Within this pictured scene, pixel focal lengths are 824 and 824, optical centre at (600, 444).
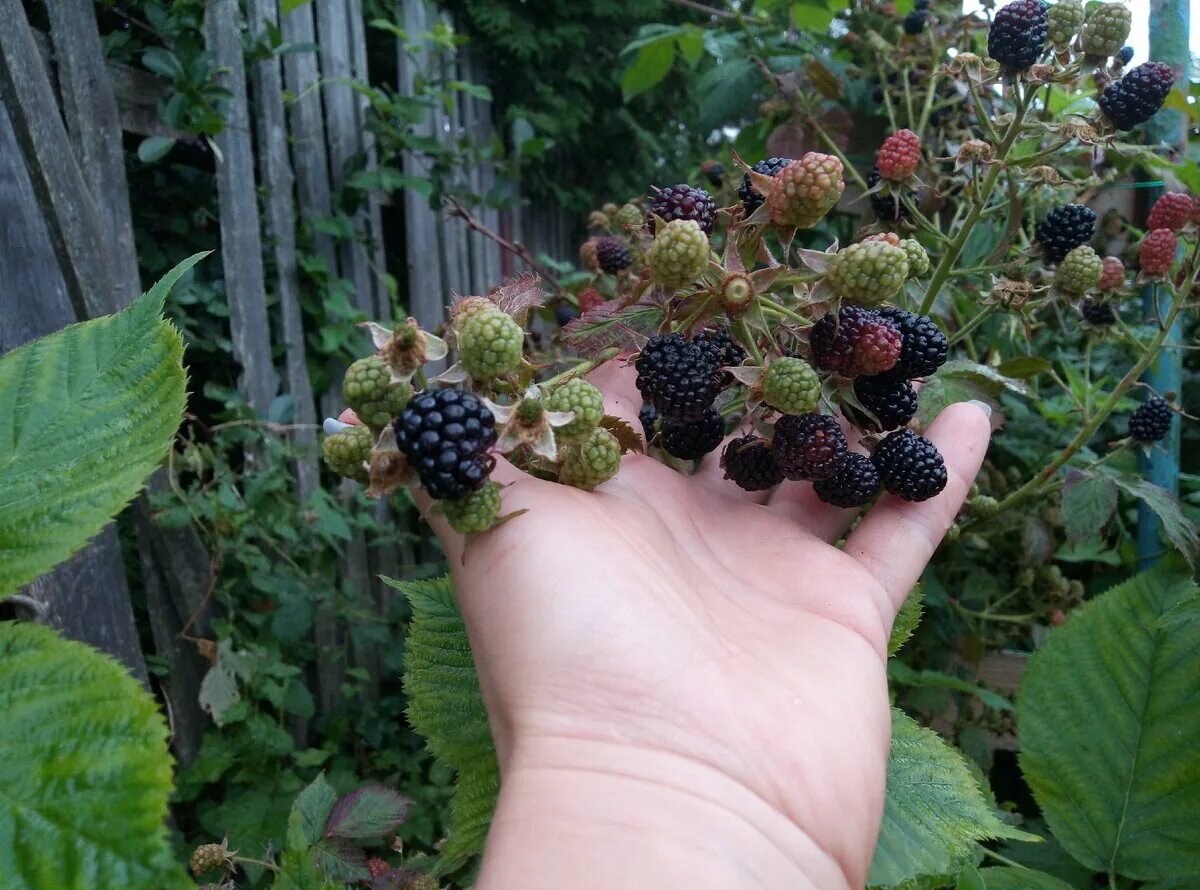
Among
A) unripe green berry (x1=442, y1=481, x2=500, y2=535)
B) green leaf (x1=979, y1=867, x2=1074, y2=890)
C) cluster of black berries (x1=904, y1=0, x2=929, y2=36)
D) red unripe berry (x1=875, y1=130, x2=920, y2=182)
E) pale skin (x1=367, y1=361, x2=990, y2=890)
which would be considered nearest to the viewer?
pale skin (x1=367, y1=361, x2=990, y2=890)

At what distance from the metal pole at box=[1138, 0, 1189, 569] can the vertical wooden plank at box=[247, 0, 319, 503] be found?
2051 mm

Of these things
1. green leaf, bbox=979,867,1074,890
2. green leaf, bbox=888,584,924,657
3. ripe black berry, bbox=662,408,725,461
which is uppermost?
ripe black berry, bbox=662,408,725,461

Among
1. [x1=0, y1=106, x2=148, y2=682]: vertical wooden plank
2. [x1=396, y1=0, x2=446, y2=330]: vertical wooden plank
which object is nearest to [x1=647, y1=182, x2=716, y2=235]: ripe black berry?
[x1=0, y1=106, x2=148, y2=682]: vertical wooden plank

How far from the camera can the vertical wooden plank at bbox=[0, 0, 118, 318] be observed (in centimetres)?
162

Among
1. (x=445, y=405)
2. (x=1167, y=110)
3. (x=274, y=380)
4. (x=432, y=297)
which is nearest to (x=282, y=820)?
(x=274, y=380)

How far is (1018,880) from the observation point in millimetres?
1090

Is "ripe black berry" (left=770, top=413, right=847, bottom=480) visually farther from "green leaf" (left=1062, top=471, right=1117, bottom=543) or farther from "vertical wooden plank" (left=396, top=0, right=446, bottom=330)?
"vertical wooden plank" (left=396, top=0, right=446, bottom=330)

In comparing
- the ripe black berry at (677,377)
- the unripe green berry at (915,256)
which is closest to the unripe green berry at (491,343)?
the ripe black berry at (677,377)

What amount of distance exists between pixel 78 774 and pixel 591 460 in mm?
529

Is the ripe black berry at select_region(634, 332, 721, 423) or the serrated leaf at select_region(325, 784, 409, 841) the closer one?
the ripe black berry at select_region(634, 332, 721, 423)

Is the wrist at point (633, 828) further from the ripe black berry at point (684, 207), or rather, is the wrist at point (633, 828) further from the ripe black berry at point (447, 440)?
the ripe black berry at point (684, 207)

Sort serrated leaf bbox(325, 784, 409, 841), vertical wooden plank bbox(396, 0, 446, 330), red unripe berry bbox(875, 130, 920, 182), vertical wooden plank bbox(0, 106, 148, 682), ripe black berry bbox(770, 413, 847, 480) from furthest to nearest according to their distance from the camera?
1. vertical wooden plank bbox(396, 0, 446, 330)
2. vertical wooden plank bbox(0, 106, 148, 682)
3. serrated leaf bbox(325, 784, 409, 841)
4. red unripe berry bbox(875, 130, 920, 182)
5. ripe black berry bbox(770, 413, 847, 480)

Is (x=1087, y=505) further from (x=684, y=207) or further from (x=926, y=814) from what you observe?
(x=684, y=207)

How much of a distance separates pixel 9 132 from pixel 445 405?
1422mm
